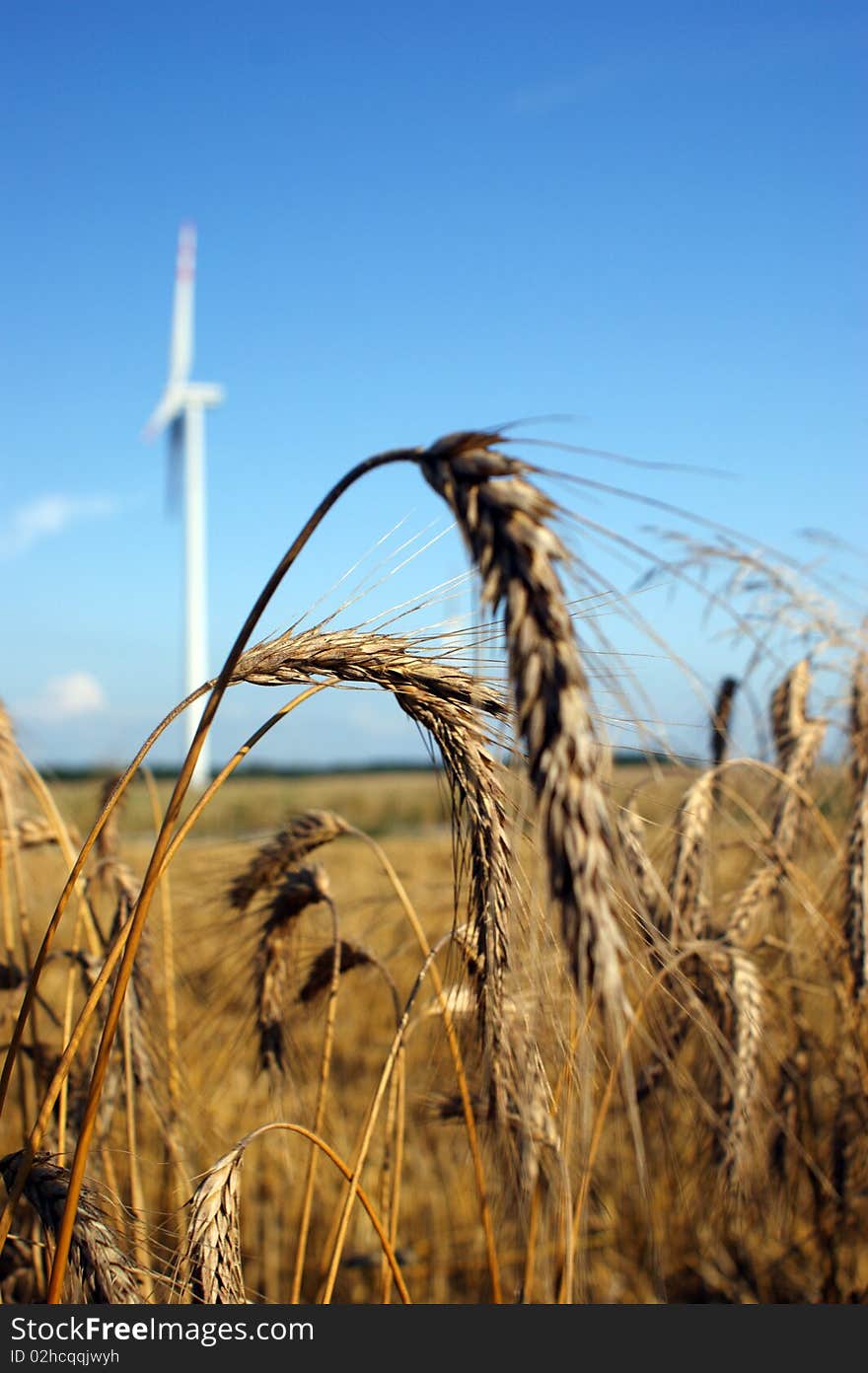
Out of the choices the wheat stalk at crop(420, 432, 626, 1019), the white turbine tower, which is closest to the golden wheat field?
the wheat stalk at crop(420, 432, 626, 1019)

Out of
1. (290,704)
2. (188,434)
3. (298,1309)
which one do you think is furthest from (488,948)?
(188,434)

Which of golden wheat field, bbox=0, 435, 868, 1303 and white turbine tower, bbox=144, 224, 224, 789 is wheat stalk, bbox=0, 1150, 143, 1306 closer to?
golden wheat field, bbox=0, 435, 868, 1303

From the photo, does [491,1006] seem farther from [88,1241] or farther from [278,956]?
[278,956]

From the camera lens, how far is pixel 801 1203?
172 inches

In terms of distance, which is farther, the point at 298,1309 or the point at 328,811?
the point at 328,811

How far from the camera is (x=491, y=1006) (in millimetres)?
1723

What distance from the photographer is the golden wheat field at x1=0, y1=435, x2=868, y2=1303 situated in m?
1.28

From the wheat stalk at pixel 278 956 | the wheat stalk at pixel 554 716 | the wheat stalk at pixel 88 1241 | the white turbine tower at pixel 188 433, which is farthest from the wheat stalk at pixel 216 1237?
the white turbine tower at pixel 188 433

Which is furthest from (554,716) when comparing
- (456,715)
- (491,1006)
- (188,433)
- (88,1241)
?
(188,433)

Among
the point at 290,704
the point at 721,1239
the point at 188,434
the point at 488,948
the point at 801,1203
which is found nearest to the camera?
the point at 488,948

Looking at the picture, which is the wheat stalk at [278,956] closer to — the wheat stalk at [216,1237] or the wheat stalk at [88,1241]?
the wheat stalk at [216,1237]

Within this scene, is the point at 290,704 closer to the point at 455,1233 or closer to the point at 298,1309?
the point at 298,1309

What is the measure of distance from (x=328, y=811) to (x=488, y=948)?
1.15m

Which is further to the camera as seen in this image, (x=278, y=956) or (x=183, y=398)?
(x=183, y=398)
